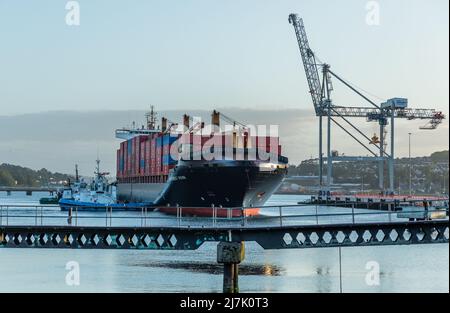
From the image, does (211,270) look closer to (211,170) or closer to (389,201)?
(211,170)

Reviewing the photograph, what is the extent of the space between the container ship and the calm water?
1679cm

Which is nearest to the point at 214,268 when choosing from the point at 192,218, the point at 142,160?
the point at 192,218

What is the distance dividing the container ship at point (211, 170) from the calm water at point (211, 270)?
1679 centimetres

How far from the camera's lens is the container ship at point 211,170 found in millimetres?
93812

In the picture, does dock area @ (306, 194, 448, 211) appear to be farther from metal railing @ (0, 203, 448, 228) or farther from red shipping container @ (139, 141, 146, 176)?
red shipping container @ (139, 141, 146, 176)

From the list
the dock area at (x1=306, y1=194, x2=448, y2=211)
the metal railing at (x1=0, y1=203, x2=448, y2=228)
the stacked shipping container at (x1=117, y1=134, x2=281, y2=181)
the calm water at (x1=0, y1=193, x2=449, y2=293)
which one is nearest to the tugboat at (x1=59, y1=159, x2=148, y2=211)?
the metal railing at (x1=0, y1=203, x2=448, y2=228)

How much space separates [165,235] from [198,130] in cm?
9767

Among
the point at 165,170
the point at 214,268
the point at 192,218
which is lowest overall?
the point at 214,268

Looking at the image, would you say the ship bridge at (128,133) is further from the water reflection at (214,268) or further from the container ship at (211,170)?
the water reflection at (214,268)

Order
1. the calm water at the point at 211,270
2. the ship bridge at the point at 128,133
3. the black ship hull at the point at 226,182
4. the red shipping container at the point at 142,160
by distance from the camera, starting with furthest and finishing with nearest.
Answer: the ship bridge at the point at 128,133 < the red shipping container at the point at 142,160 < the black ship hull at the point at 226,182 < the calm water at the point at 211,270

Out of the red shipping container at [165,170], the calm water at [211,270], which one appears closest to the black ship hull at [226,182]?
the red shipping container at [165,170]

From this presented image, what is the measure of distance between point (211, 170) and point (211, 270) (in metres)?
45.1

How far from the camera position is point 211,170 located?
3718 inches
